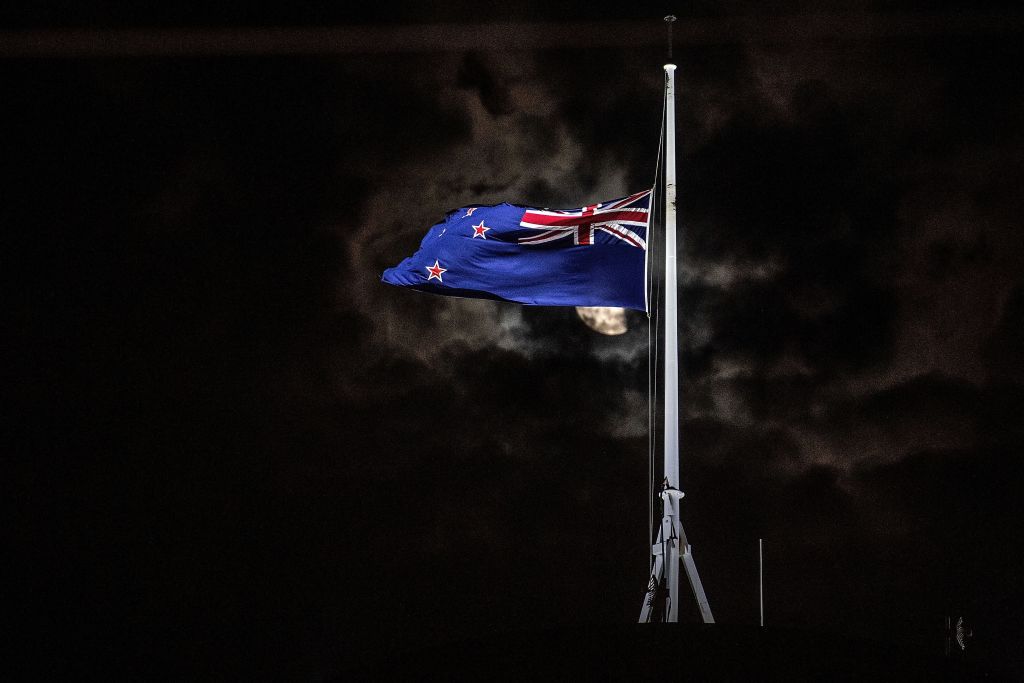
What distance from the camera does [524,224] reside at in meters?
13.3

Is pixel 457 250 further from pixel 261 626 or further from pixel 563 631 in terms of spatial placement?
pixel 261 626

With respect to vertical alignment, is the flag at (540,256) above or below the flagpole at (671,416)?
Answer: above

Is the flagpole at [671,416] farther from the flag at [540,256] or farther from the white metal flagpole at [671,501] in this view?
the flag at [540,256]

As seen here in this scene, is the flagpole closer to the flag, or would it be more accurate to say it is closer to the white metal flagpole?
the white metal flagpole

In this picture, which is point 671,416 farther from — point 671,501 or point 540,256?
point 540,256

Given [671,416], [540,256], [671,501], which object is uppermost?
[540,256]

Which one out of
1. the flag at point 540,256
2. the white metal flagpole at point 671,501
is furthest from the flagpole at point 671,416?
the flag at point 540,256

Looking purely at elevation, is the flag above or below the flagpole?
above

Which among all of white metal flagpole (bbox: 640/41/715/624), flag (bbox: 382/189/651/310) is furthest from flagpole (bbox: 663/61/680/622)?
flag (bbox: 382/189/651/310)

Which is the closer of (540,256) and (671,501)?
(671,501)

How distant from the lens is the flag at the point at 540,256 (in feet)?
40.2

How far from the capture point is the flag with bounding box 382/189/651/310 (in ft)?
40.2

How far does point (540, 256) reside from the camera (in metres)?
→ 13.0

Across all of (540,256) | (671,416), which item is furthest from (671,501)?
(540,256)
